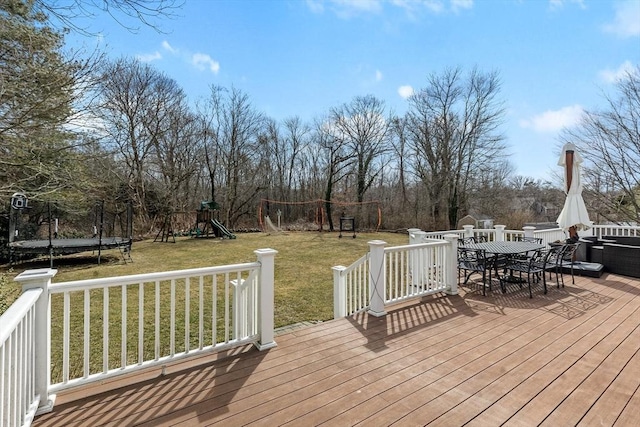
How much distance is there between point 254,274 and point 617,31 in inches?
440

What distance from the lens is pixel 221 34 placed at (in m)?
5.91

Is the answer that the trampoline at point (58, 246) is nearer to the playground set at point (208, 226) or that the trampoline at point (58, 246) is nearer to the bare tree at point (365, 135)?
the playground set at point (208, 226)

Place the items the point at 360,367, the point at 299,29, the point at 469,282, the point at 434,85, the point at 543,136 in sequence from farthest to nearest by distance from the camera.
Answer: the point at 434,85 < the point at 543,136 < the point at 299,29 < the point at 469,282 < the point at 360,367

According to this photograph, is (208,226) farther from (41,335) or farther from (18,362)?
(18,362)

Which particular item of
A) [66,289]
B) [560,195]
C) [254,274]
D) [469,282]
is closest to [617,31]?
[469,282]

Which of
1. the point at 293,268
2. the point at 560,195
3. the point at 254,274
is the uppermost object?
the point at 560,195

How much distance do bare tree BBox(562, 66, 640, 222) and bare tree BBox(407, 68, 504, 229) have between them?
581 centimetres

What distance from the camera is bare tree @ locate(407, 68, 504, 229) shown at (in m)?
Result: 17.5

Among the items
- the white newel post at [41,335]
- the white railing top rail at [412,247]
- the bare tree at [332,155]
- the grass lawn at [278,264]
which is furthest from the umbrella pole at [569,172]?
the bare tree at [332,155]

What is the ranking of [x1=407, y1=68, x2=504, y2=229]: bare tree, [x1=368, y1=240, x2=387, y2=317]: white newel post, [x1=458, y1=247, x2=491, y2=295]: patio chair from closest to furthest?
[x1=368, y1=240, x2=387, y2=317]: white newel post
[x1=458, y1=247, x2=491, y2=295]: patio chair
[x1=407, y1=68, x2=504, y2=229]: bare tree

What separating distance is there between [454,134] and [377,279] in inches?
656

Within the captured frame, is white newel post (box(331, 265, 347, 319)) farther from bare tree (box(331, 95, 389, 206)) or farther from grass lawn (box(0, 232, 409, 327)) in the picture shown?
bare tree (box(331, 95, 389, 206))

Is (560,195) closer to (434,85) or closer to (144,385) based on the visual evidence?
(434,85)

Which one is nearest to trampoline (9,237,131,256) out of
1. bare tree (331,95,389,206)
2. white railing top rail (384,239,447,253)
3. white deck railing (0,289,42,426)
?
white deck railing (0,289,42,426)
